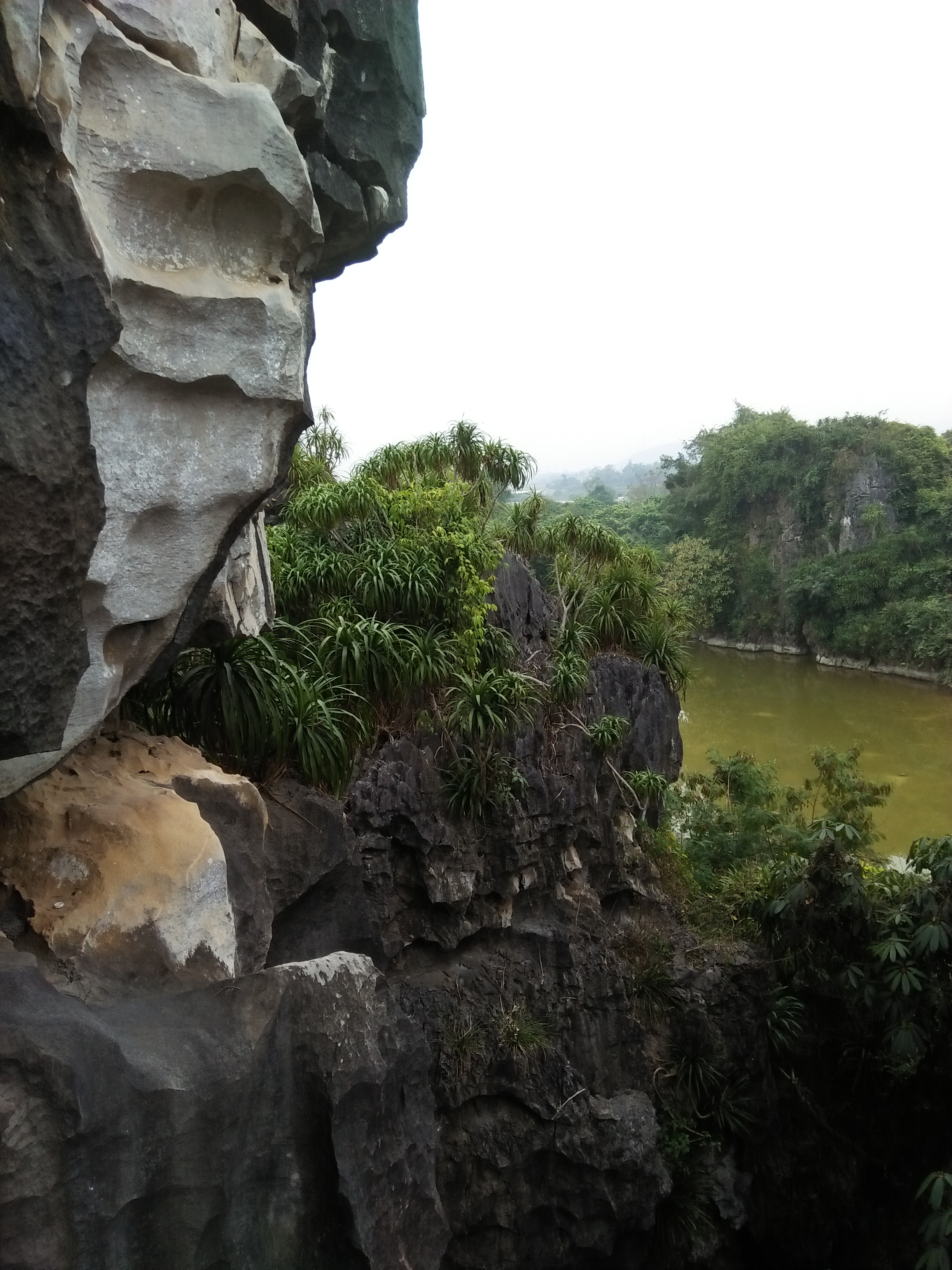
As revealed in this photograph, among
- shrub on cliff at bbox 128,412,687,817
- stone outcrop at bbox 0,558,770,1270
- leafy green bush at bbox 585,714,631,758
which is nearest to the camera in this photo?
stone outcrop at bbox 0,558,770,1270

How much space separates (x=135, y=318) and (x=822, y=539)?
23.0 m

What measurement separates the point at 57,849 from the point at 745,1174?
612 cm

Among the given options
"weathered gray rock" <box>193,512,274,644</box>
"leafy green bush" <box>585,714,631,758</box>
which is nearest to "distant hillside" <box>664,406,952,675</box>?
"leafy green bush" <box>585,714,631,758</box>

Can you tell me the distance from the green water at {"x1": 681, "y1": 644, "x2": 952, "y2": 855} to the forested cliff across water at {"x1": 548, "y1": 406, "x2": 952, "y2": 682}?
1063mm

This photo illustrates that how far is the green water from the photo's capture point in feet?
45.1

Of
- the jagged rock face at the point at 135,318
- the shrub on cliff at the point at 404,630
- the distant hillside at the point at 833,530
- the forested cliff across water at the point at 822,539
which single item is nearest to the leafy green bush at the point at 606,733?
the shrub on cliff at the point at 404,630

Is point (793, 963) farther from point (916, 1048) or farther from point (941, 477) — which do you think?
point (941, 477)

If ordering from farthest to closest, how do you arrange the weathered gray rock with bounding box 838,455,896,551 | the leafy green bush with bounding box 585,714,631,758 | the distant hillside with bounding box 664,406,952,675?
the weathered gray rock with bounding box 838,455,896,551
the distant hillside with bounding box 664,406,952,675
the leafy green bush with bounding box 585,714,631,758

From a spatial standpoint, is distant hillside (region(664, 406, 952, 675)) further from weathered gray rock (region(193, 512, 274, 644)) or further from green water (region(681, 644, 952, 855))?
weathered gray rock (region(193, 512, 274, 644))

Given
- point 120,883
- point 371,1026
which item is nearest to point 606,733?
point 371,1026

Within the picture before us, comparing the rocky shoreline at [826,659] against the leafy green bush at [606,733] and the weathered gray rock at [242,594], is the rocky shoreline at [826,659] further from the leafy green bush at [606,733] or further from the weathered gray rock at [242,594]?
the weathered gray rock at [242,594]

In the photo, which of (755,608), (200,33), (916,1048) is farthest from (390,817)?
(755,608)

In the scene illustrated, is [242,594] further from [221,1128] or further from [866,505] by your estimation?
[866,505]

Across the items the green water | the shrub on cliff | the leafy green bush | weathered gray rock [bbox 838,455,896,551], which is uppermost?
weathered gray rock [bbox 838,455,896,551]
